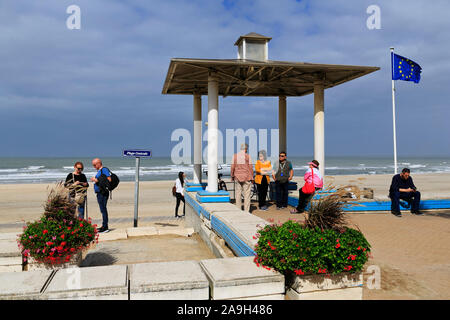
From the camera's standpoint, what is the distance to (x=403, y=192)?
939 centimetres

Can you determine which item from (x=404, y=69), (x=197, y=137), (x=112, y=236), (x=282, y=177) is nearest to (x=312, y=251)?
(x=112, y=236)

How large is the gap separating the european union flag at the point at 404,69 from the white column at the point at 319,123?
3.40 m

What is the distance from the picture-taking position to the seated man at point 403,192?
9.23m

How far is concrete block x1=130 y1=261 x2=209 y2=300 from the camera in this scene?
2967mm

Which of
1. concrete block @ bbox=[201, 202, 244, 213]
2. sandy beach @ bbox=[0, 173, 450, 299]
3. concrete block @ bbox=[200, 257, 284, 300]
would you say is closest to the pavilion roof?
sandy beach @ bbox=[0, 173, 450, 299]

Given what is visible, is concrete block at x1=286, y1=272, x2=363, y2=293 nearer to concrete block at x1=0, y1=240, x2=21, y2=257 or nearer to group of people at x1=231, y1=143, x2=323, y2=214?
concrete block at x1=0, y1=240, x2=21, y2=257

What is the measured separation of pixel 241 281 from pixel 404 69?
428 inches

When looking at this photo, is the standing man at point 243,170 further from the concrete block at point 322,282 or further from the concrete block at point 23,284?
the concrete block at point 23,284

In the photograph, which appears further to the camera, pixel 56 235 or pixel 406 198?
pixel 406 198

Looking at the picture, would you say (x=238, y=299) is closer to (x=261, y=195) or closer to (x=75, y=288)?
(x=75, y=288)

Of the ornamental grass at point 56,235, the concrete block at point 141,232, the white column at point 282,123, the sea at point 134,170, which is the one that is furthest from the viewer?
the sea at point 134,170

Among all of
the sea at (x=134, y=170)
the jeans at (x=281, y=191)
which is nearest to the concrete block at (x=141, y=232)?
the jeans at (x=281, y=191)

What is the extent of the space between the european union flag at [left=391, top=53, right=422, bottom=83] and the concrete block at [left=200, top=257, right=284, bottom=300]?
10.1m

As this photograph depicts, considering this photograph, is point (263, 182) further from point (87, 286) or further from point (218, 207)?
point (87, 286)
